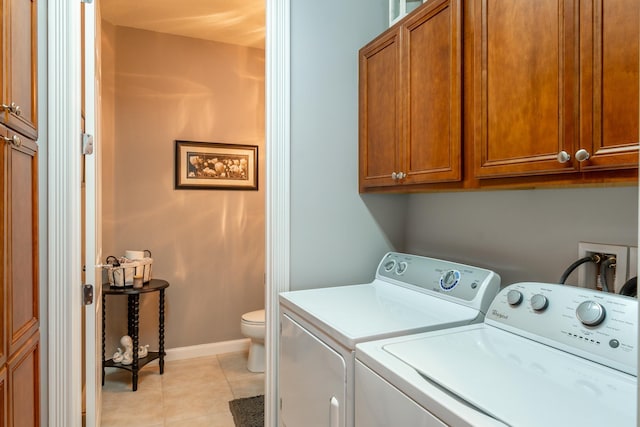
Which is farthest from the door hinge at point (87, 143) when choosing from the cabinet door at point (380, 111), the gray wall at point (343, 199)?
the cabinet door at point (380, 111)

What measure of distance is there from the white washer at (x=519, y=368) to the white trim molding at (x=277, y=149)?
0.73 metres

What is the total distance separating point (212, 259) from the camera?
3.28m

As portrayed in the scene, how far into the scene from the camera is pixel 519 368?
93cm

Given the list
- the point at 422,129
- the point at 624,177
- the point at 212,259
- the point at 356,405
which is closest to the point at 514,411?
the point at 356,405

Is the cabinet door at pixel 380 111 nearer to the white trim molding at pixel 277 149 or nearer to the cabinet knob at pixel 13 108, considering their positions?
the white trim molding at pixel 277 149

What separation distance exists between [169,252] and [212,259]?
1.15 ft

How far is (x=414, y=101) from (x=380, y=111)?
0.24m

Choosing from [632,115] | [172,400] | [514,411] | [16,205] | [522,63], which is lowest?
[172,400]

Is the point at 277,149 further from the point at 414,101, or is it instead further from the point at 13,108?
the point at 13,108

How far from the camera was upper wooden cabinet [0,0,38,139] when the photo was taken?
1.11 meters

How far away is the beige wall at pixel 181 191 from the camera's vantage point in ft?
9.76

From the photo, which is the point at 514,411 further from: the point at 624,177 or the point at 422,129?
the point at 422,129

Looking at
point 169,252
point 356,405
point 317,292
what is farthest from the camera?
point 169,252

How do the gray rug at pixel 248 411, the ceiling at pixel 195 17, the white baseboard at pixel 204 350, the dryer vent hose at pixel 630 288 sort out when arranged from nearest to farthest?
the dryer vent hose at pixel 630 288, the gray rug at pixel 248 411, the ceiling at pixel 195 17, the white baseboard at pixel 204 350
